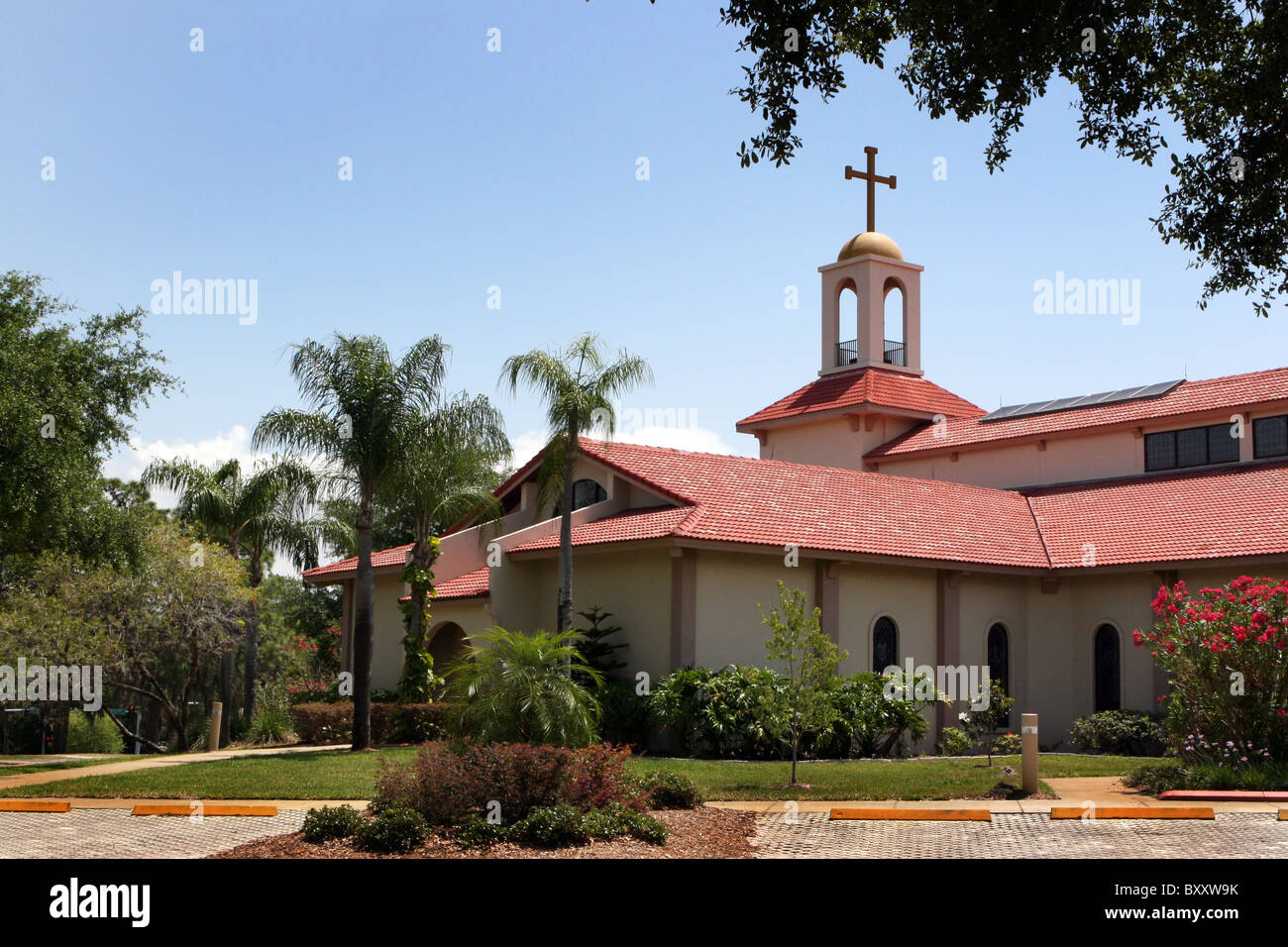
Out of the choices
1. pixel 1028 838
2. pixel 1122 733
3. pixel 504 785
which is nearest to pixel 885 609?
pixel 1122 733

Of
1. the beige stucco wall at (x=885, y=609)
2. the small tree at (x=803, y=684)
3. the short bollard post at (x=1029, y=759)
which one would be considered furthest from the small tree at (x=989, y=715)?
the short bollard post at (x=1029, y=759)

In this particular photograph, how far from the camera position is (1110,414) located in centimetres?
3275

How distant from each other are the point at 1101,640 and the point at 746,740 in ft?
31.8

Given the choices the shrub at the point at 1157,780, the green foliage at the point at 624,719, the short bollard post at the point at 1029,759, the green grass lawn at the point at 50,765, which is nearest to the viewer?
the short bollard post at the point at 1029,759

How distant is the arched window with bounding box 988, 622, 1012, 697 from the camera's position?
28.5 metres

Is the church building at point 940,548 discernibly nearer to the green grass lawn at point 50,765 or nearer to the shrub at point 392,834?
the green grass lawn at point 50,765

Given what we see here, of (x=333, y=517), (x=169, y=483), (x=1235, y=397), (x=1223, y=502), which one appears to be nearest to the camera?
(x=1223, y=502)

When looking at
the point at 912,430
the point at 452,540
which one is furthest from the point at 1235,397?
the point at 452,540

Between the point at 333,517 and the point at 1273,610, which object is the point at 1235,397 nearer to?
the point at 1273,610

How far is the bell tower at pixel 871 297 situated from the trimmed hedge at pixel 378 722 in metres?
19.6

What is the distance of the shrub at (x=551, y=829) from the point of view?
12000mm

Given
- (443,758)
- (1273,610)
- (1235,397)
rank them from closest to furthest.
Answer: (443,758)
(1273,610)
(1235,397)

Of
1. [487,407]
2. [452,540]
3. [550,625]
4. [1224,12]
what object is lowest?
[550,625]

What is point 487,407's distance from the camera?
25031 mm
